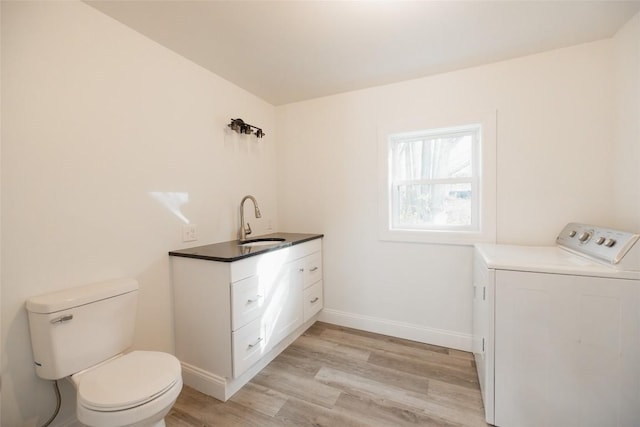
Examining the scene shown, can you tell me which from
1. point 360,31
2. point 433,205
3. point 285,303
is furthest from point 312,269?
point 360,31

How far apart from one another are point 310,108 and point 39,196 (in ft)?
7.11

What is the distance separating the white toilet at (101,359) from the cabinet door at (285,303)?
751mm

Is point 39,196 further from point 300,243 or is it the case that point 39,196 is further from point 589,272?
point 589,272

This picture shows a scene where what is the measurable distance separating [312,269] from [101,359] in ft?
5.15

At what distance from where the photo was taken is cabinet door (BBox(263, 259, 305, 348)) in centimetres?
191

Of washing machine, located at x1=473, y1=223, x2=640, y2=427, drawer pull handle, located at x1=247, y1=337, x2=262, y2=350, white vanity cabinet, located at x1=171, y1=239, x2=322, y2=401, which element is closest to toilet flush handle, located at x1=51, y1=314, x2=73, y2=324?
white vanity cabinet, located at x1=171, y1=239, x2=322, y2=401

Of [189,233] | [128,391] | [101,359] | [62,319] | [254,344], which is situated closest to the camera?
[128,391]

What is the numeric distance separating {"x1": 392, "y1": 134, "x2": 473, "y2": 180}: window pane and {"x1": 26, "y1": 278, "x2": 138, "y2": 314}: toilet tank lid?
86.5 inches

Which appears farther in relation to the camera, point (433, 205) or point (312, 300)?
point (312, 300)

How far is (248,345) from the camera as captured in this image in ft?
5.54

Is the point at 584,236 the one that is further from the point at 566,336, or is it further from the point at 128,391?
the point at 128,391

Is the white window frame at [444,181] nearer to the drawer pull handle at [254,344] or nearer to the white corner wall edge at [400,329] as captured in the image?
the white corner wall edge at [400,329]

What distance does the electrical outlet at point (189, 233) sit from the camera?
1.88m

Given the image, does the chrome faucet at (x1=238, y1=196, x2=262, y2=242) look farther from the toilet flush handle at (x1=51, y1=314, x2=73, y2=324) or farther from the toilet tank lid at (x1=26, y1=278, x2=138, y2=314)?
the toilet flush handle at (x1=51, y1=314, x2=73, y2=324)
